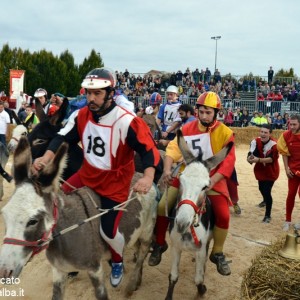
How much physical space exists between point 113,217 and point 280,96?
24877 millimetres

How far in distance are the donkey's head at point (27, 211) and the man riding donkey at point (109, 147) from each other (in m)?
0.61

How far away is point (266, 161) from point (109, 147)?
5112 mm

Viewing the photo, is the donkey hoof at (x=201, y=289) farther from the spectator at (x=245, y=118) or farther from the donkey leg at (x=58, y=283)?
the spectator at (x=245, y=118)

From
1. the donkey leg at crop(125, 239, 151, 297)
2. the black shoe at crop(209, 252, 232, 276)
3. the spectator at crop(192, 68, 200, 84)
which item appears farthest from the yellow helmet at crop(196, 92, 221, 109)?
the spectator at crop(192, 68, 200, 84)

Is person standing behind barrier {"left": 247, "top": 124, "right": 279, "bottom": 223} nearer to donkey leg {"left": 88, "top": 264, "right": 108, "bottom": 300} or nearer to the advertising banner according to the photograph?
donkey leg {"left": 88, "top": 264, "right": 108, "bottom": 300}

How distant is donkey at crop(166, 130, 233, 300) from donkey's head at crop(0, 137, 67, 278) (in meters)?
1.44

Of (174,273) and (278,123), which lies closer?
(174,273)

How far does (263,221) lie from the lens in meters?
8.66

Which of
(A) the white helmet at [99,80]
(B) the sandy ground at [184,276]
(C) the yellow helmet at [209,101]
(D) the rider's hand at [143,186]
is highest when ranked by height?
(A) the white helmet at [99,80]

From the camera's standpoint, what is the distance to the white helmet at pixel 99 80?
3947mm

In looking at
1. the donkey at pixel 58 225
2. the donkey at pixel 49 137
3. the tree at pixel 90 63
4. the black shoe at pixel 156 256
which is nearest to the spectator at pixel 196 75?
the tree at pixel 90 63

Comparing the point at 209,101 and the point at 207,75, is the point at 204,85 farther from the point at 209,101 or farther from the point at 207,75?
the point at 209,101

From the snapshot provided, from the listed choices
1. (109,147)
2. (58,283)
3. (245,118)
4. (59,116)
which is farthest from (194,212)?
(245,118)

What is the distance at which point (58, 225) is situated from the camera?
374 centimetres
